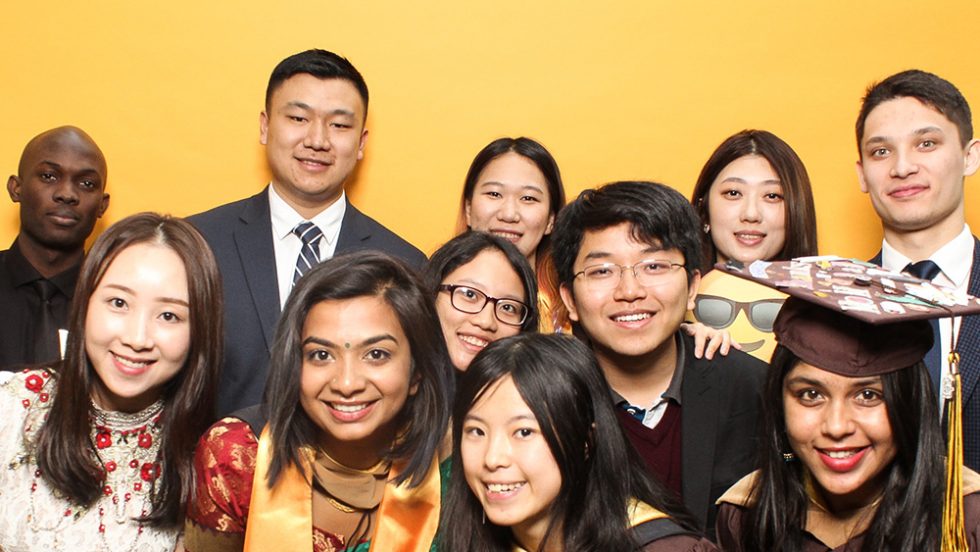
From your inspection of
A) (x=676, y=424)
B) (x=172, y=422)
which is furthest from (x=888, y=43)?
(x=172, y=422)

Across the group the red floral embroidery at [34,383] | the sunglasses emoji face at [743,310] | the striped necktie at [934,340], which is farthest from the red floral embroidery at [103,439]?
the striped necktie at [934,340]

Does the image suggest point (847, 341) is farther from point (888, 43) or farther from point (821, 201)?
point (888, 43)

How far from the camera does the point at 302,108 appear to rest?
4.15m

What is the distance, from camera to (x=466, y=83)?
15.0ft

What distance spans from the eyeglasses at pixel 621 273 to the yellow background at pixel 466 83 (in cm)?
139

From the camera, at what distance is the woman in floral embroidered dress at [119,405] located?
2.95 meters

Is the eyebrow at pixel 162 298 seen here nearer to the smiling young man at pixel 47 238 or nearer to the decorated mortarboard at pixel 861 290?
the smiling young man at pixel 47 238

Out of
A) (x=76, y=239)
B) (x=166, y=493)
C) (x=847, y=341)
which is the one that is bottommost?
(x=166, y=493)

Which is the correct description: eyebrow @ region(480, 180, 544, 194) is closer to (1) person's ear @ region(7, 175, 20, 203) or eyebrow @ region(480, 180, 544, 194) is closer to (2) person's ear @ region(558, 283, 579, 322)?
(2) person's ear @ region(558, 283, 579, 322)

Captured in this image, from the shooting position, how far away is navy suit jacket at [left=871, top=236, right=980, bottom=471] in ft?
10.9

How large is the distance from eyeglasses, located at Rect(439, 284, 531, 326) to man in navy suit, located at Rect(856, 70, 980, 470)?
4.58ft

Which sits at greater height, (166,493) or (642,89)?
(642,89)

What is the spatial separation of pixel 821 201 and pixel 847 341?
2188 mm

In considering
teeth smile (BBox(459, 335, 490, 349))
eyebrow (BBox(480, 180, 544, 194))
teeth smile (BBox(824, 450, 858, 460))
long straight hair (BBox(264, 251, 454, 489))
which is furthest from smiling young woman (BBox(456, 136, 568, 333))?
teeth smile (BBox(824, 450, 858, 460))
